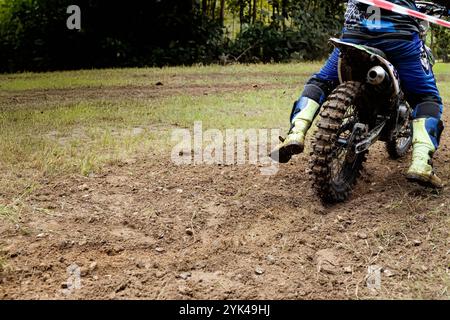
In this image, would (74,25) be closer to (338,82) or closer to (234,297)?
(338,82)

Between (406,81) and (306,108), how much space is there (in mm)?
716

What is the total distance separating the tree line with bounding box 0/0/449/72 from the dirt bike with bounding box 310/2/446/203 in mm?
10540

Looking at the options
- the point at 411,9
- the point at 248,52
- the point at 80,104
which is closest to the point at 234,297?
the point at 411,9

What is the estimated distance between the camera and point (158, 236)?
348 centimetres

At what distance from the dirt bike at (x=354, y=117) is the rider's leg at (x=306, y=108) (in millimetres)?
167

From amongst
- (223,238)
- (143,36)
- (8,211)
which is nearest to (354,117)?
(223,238)

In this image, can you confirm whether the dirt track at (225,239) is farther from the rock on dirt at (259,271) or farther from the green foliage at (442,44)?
the green foliage at (442,44)

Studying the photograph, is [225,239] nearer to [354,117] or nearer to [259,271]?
[259,271]

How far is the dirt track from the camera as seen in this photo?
288 cm

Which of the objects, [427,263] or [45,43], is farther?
[45,43]

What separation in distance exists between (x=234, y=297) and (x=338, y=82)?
2.10 meters

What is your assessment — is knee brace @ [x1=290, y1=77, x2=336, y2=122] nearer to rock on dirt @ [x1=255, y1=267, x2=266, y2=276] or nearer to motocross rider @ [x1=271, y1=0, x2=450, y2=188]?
motocross rider @ [x1=271, y1=0, x2=450, y2=188]

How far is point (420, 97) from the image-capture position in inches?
160

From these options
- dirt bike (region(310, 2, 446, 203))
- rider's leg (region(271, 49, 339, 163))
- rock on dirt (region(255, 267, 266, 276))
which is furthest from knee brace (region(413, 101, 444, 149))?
rock on dirt (region(255, 267, 266, 276))
